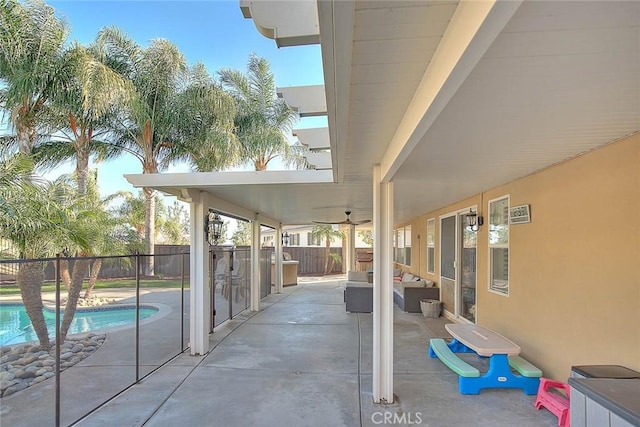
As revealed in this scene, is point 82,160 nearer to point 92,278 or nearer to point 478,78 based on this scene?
point 92,278

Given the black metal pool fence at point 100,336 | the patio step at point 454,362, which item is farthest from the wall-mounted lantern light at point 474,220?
the black metal pool fence at point 100,336

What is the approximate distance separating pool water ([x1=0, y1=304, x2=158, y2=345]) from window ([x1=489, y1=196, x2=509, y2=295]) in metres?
5.35

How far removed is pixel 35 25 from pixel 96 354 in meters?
9.41

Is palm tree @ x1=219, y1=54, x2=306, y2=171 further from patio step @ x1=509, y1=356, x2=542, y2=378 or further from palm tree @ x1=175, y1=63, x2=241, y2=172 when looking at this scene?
patio step @ x1=509, y1=356, x2=542, y2=378

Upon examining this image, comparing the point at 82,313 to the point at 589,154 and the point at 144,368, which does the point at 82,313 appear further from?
the point at 589,154

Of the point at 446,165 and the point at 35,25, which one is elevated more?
the point at 35,25

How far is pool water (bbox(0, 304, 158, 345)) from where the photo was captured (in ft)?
13.3

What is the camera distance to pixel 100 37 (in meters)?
12.0

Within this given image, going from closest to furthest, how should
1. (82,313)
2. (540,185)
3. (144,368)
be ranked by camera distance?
(540,185), (144,368), (82,313)

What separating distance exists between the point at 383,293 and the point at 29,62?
11.3 metres

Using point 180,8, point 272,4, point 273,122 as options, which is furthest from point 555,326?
point 180,8

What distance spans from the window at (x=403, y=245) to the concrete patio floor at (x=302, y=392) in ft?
20.6

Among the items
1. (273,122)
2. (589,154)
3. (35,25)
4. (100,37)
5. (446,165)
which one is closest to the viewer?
(589,154)

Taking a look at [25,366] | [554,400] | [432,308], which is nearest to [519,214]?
[554,400]
